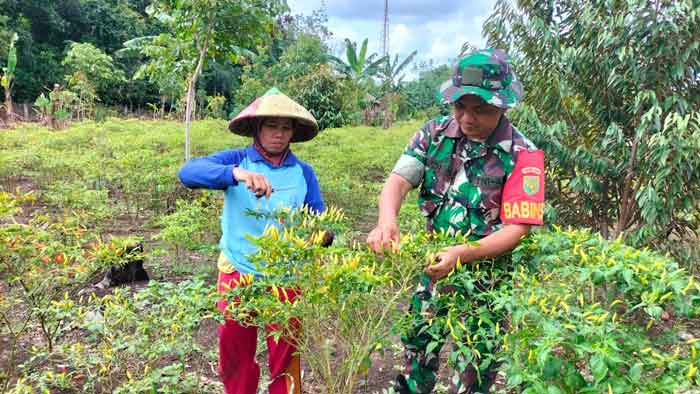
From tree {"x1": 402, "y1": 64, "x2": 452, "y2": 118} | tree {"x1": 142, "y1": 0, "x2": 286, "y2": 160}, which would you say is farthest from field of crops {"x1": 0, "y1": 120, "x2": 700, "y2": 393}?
A: tree {"x1": 402, "y1": 64, "x2": 452, "y2": 118}

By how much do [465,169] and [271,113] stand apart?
83 cm

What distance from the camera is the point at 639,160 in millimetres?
3191

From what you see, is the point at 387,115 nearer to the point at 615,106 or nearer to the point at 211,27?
the point at 211,27

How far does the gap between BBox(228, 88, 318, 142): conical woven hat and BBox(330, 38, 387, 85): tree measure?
62.2 feet

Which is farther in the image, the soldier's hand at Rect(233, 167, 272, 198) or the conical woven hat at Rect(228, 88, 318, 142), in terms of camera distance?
the conical woven hat at Rect(228, 88, 318, 142)

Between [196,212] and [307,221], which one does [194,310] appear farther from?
[196,212]

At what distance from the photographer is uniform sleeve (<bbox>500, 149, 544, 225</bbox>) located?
166cm

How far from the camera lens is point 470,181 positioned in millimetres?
1833

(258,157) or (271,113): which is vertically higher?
(271,113)

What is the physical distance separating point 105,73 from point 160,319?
20.9 metres

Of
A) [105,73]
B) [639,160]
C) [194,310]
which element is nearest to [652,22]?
[639,160]

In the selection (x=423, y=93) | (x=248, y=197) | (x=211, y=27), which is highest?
(x=423, y=93)

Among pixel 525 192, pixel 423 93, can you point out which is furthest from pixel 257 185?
pixel 423 93

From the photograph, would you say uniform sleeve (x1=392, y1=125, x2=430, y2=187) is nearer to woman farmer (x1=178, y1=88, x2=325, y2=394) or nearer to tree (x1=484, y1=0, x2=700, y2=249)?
woman farmer (x1=178, y1=88, x2=325, y2=394)
